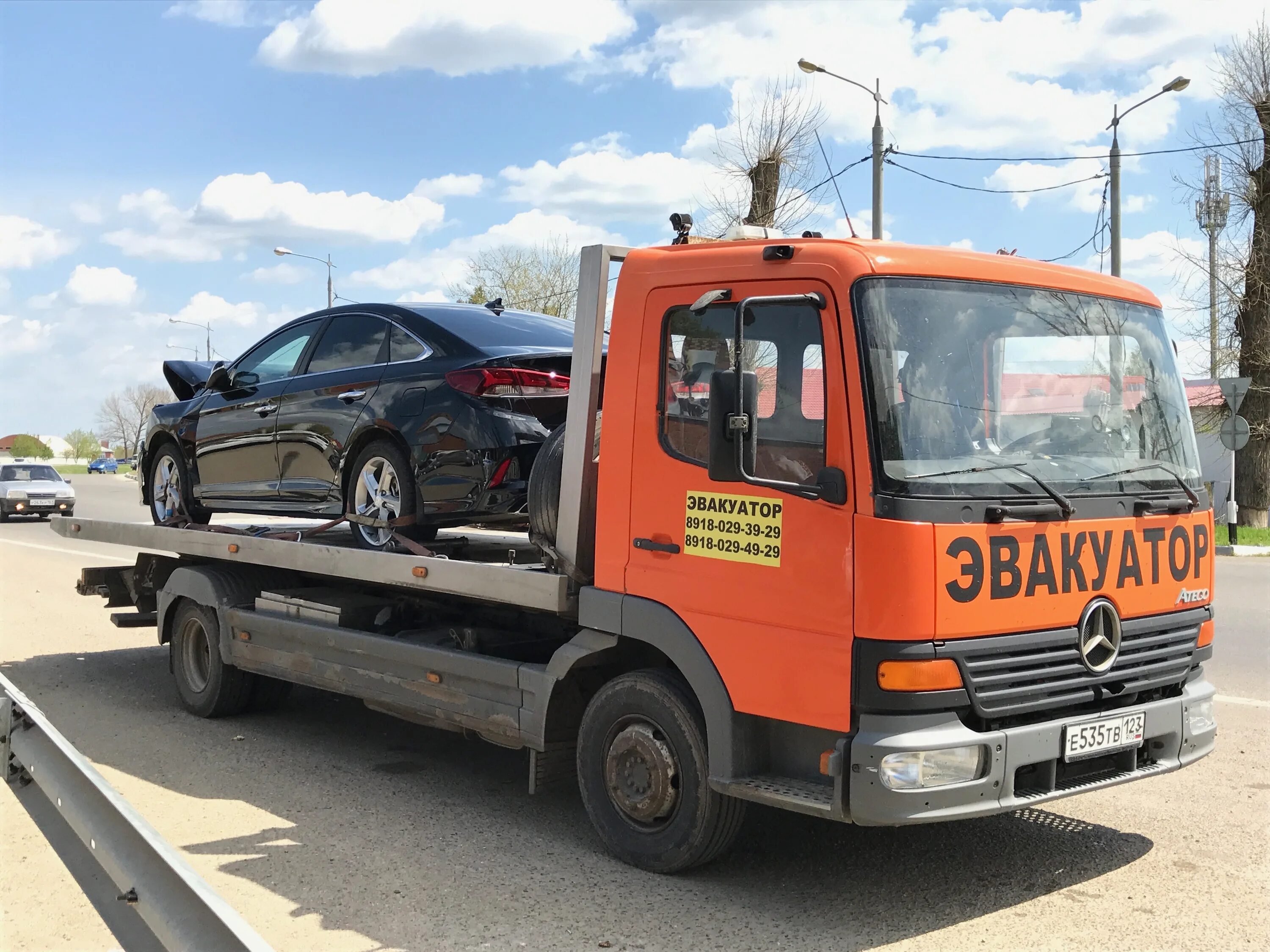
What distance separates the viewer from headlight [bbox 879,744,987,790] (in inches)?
150

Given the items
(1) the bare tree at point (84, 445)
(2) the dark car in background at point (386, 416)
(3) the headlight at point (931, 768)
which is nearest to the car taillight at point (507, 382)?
(2) the dark car in background at point (386, 416)

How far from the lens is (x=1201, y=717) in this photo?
4.62 metres

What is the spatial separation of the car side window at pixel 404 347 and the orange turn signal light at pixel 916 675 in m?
3.37

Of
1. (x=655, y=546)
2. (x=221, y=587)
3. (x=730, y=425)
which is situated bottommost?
(x=221, y=587)

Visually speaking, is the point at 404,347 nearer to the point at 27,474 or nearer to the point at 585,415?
the point at 585,415

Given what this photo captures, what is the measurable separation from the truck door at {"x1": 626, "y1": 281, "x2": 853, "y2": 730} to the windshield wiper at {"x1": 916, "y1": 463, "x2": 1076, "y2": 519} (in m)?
0.44

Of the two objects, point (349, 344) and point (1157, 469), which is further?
point (349, 344)

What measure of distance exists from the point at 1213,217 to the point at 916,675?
985 inches

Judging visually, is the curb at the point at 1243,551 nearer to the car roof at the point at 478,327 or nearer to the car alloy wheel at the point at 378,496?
the car roof at the point at 478,327

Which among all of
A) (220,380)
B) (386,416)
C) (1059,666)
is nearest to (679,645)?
(1059,666)

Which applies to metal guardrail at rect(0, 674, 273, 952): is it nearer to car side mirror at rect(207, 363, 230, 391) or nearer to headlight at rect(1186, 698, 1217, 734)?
headlight at rect(1186, 698, 1217, 734)

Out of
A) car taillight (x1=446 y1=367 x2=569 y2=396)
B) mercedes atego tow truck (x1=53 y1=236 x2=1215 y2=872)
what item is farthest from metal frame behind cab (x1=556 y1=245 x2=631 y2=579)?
car taillight (x1=446 y1=367 x2=569 y2=396)

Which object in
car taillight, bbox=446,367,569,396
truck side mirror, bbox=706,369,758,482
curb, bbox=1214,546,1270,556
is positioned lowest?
curb, bbox=1214,546,1270,556

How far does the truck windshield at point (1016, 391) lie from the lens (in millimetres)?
3977
